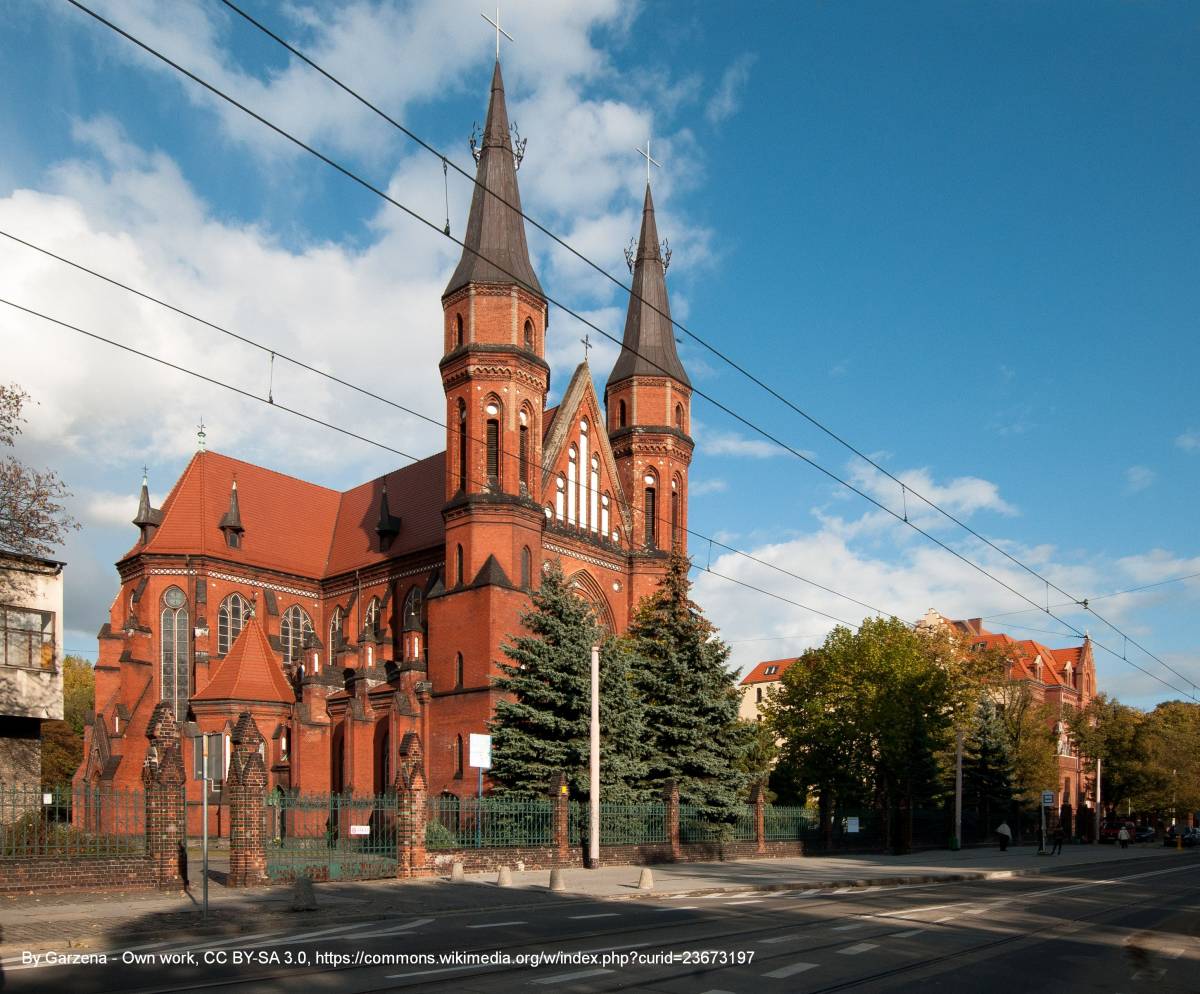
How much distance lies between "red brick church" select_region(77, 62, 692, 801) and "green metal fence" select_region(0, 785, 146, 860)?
18.6m

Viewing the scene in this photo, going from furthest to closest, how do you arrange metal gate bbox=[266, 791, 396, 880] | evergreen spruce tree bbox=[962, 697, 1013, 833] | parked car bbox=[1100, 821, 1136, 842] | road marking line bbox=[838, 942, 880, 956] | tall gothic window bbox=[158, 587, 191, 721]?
parked car bbox=[1100, 821, 1136, 842]
evergreen spruce tree bbox=[962, 697, 1013, 833]
tall gothic window bbox=[158, 587, 191, 721]
metal gate bbox=[266, 791, 396, 880]
road marking line bbox=[838, 942, 880, 956]

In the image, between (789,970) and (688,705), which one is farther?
(688,705)

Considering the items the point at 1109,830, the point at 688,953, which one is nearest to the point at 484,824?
the point at 688,953

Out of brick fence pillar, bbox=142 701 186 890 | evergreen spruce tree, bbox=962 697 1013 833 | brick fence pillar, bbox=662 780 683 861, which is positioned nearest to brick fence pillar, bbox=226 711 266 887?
brick fence pillar, bbox=142 701 186 890

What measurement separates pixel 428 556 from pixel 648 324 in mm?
14428

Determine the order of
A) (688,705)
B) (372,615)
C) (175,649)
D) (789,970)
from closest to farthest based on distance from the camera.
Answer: (789,970), (688,705), (175,649), (372,615)

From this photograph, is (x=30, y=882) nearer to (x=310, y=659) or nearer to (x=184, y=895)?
(x=184, y=895)

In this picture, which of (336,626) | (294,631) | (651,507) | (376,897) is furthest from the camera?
(294,631)

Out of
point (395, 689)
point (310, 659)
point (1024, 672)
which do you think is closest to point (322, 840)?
point (395, 689)

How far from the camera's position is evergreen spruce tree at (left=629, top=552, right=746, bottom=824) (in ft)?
104

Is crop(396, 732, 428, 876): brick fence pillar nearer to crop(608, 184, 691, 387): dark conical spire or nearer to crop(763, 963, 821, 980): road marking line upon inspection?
crop(763, 963, 821, 980): road marking line

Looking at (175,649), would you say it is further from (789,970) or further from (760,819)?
(789,970)

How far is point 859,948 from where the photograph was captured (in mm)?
12500

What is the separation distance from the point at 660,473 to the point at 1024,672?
154 feet
